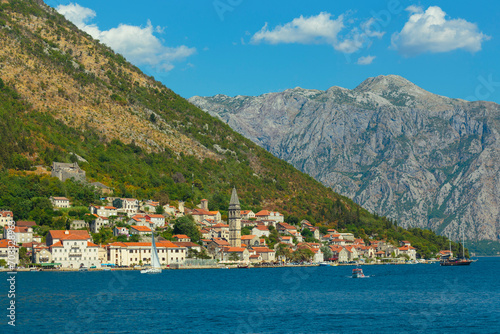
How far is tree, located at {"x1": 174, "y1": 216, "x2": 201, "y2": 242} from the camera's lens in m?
172

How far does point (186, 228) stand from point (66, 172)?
36.2 meters

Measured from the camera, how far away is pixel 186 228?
172 meters

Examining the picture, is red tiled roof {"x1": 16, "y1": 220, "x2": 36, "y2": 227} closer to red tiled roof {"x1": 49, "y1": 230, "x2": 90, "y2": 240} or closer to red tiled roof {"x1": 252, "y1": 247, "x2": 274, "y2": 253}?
red tiled roof {"x1": 49, "y1": 230, "x2": 90, "y2": 240}

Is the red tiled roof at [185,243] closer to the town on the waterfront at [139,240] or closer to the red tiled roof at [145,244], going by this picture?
the town on the waterfront at [139,240]

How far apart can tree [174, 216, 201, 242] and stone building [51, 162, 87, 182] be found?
3037 cm

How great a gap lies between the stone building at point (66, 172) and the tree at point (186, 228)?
99.6ft

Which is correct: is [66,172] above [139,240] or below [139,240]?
above

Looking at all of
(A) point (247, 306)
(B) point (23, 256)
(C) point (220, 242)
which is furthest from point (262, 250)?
(A) point (247, 306)

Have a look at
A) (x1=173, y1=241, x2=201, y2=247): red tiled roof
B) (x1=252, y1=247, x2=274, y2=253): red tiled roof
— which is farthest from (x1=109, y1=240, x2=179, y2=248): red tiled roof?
(x1=252, y1=247, x2=274, y2=253): red tiled roof

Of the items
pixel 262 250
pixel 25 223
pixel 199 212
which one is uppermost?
pixel 199 212

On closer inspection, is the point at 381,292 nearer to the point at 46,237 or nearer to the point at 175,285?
the point at 175,285

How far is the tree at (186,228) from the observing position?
563 feet

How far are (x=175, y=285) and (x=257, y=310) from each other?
113 feet

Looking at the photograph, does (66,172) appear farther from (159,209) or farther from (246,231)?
(246,231)
